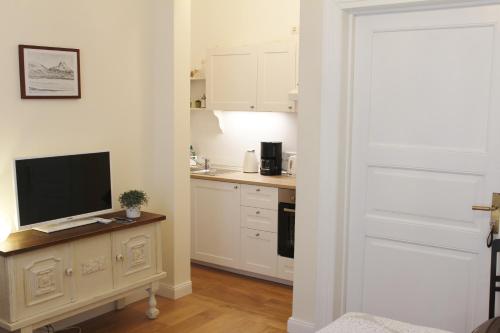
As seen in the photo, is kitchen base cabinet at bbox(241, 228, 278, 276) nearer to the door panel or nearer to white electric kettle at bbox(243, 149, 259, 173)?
white electric kettle at bbox(243, 149, 259, 173)

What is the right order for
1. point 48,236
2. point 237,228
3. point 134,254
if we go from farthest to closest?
point 237,228 → point 134,254 → point 48,236

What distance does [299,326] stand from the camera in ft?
12.1

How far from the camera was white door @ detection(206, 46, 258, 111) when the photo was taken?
5.07m

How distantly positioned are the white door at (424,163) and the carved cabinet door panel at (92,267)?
1584mm

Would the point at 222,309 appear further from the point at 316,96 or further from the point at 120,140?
the point at 316,96

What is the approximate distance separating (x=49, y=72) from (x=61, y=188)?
78 cm

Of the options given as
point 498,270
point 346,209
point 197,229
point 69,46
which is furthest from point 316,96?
point 197,229

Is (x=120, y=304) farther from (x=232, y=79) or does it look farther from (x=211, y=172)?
(x=232, y=79)

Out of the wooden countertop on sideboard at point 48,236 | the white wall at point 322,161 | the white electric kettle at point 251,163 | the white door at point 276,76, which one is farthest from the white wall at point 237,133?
the wooden countertop on sideboard at point 48,236

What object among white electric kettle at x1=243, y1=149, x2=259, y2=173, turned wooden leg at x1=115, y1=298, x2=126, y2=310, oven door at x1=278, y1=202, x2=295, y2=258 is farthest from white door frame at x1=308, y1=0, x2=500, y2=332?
white electric kettle at x1=243, y1=149, x2=259, y2=173

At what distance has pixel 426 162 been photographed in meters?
3.19

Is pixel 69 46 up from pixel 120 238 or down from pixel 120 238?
up

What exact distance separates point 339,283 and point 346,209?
491 mm

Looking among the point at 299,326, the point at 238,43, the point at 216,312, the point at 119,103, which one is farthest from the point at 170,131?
the point at 299,326
